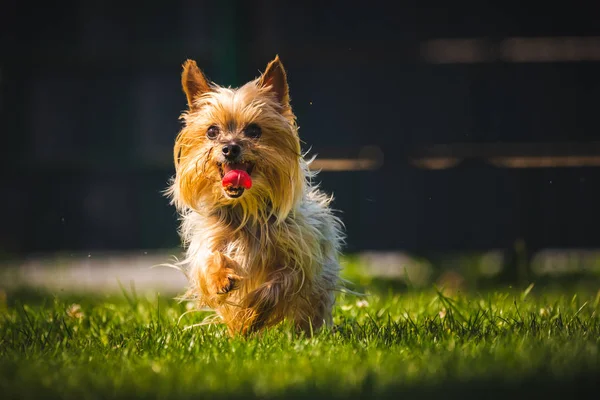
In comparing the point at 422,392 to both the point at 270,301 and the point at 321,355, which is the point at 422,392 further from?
the point at 270,301

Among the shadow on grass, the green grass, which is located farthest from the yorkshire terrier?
the shadow on grass

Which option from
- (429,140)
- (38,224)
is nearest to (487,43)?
(429,140)

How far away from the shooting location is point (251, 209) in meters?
4.45

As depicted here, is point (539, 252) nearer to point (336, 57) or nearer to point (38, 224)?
point (336, 57)

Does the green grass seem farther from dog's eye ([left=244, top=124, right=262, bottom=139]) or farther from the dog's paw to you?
dog's eye ([left=244, top=124, right=262, bottom=139])

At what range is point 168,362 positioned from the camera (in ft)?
11.9

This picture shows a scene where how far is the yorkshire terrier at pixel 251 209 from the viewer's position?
4.34 metres

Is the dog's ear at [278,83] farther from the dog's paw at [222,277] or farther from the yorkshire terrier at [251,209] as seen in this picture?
the dog's paw at [222,277]

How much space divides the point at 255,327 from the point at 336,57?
4.10 m

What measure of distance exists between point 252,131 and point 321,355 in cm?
125

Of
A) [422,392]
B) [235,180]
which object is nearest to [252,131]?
[235,180]

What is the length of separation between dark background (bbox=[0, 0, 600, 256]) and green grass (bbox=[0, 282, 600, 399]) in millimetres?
2656

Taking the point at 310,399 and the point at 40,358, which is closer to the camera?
the point at 310,399

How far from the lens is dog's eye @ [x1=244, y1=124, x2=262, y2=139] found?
4375mm
